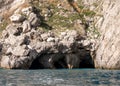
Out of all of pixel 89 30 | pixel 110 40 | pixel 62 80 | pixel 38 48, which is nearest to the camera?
pixel 62 80

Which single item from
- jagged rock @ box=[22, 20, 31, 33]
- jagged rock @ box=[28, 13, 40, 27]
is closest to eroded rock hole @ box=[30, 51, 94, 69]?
jagged rock @ box=[22, 20, 31, 33]

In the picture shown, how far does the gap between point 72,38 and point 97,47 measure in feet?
19.9

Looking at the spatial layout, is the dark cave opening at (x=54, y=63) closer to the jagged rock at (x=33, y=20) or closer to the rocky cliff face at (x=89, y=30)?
the rocky cliff face at (x=89, y=30)

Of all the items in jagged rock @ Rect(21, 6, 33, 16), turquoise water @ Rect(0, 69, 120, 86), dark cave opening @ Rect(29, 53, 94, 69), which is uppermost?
jagged rock @ Rect(21, 6, 33, 16)

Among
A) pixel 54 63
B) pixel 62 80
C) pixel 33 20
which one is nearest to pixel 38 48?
pixel 54 63

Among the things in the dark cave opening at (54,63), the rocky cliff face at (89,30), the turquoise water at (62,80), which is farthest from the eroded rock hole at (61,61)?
the turquoise water at (62,80)

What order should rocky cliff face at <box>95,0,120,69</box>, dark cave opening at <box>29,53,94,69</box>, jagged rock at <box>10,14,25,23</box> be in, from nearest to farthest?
rocky cliff face at <box>95,0,120,69</box>
dark cave opening at <box>29,53,94,69</box>
jagged rock at <box>10,14,25,23</box>

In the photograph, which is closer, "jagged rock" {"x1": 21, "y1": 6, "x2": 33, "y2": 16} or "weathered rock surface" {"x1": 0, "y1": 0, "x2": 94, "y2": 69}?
Result: "weathered rock surface" {"x1": 0, "y1": 0, "x2": 94, "y2": 69}

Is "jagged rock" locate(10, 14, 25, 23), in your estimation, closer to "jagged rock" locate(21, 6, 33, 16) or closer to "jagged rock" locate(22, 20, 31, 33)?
"jagged rock" locate(22, 20, 31, 33)

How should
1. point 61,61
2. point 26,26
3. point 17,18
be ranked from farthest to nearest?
point 17,18, point 26,26, point 61,61

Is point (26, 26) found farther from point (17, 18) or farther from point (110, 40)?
point (110, 40)

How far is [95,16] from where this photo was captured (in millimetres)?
97938

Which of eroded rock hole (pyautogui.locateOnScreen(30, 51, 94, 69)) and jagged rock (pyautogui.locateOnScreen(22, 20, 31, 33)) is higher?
jagged rock (pyautogui.locateOnScreen(22, 20, 31, 33))

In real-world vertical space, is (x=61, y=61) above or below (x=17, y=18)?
below
